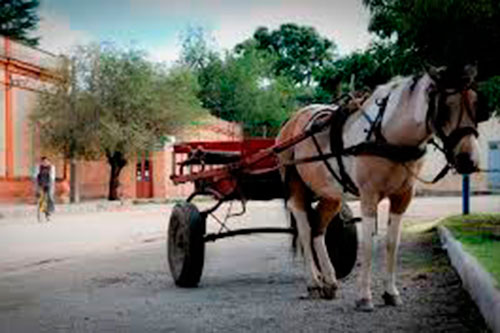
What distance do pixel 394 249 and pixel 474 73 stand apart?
1788 millimetres

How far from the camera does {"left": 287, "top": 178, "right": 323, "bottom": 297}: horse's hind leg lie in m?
7.80

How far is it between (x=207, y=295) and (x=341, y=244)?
1.61 metres

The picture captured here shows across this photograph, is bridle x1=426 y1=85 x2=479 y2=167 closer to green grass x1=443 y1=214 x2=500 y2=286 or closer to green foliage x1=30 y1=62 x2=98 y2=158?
green grass x1=443 y1=214 x2=500 y2=286

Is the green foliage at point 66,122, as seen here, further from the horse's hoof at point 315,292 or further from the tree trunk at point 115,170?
the horse's hoof at point 315,292

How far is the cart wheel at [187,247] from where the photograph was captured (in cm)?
876

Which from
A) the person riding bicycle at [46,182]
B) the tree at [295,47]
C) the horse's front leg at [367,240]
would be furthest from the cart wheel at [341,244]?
the tree at [295,47]

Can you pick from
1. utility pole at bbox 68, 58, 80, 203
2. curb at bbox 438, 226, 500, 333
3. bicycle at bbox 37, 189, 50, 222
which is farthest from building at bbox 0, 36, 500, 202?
curb at bbox 438, 226, 500, 333

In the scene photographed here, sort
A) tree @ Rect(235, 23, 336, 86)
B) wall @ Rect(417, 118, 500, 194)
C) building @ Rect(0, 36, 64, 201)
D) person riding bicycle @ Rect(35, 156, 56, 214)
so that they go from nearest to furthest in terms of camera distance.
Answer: person riding bicycle @ Rect(35, 156, 56, 214), building @ Rect(0, 36, 64, 201), wall @ Rect(417, 118, 500, 194), tree @ Rect(235, 23, 336, 86)

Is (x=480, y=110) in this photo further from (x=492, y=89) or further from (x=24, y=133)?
(x=24, y=133)

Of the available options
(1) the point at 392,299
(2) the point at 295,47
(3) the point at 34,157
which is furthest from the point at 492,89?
(2) the point at 295,47

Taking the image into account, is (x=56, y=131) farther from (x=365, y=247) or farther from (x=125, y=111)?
(x=365, y=247)

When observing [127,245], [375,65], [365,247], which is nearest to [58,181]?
[127,245]

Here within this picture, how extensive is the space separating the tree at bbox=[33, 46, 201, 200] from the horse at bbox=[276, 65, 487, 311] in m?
28.1

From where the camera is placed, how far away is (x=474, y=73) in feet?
20.1
